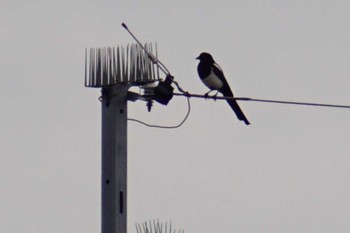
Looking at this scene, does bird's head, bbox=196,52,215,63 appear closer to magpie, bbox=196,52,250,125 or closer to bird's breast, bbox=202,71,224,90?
magpie, bbox=196,52,250,125

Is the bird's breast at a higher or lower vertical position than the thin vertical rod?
higher

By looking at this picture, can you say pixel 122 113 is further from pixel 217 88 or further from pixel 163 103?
pixel 217 88

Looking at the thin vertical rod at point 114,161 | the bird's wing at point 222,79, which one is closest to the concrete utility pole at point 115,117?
the thin vertical rod at point 114,161

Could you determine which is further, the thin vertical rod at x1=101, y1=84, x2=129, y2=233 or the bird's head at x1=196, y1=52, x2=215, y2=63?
the bird's head at x1=196, y1=52, x2=215, y2=63

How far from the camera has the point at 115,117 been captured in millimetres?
9195

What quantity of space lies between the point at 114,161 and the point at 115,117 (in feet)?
1.17

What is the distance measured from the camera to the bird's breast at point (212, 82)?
544 inches

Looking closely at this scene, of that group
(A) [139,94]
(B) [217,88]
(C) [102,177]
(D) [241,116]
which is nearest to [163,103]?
(A) [139,94]

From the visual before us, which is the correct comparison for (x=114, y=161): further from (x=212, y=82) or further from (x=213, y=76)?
(x=213, y=76)

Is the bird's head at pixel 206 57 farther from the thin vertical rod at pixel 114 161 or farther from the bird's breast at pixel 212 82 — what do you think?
the thin vertical rod at pixel 114 161

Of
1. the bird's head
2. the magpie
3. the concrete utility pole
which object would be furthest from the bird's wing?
the concrete utility pole

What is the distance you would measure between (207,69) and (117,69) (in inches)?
190

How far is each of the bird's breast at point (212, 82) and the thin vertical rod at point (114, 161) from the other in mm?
4564

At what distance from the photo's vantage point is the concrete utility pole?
900 centimetres
